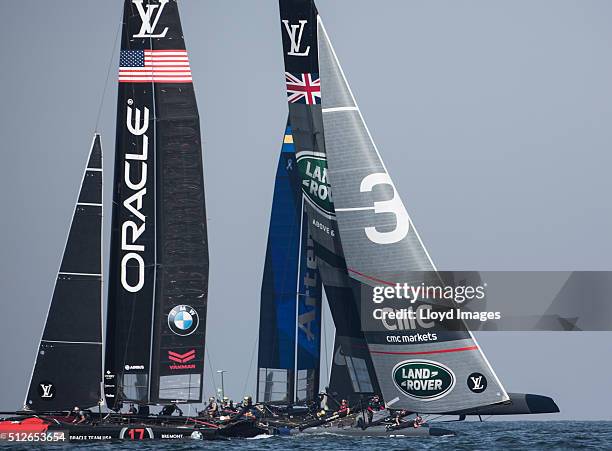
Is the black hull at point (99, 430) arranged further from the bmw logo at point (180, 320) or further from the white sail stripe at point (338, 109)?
the white sail stripe at point (338, 109)

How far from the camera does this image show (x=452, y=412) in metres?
36.4

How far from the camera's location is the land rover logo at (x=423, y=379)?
120ft

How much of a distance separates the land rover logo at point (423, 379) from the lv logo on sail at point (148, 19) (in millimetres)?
12061

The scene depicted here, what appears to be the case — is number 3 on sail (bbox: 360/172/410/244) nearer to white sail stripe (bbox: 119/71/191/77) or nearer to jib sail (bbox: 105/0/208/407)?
jib sail (bbox: 105/0/208/407)

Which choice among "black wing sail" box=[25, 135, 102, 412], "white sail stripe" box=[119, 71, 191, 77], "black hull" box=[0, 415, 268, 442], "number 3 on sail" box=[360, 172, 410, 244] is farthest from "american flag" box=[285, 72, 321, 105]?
"black hull" box=[0, 415, 268, 442]

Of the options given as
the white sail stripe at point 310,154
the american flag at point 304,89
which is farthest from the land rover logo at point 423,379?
the american flag at point 304,89

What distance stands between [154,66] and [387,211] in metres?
8.08

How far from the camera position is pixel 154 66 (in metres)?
39.5

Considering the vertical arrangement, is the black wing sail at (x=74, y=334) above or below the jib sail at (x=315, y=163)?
below

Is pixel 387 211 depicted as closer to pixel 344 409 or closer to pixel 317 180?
pixel 317 180

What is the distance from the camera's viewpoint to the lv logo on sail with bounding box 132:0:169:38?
39625mm

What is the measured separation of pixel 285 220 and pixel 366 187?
436 inches

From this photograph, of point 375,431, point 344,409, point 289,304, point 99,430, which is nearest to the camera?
point 99,430

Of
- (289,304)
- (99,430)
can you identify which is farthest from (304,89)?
(99,430)
